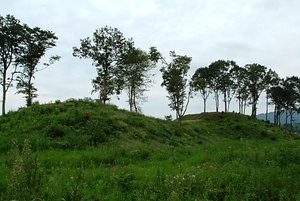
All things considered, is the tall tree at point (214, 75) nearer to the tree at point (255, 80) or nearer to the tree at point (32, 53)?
the tree at point (255, 80)

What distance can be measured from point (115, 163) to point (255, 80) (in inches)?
2103

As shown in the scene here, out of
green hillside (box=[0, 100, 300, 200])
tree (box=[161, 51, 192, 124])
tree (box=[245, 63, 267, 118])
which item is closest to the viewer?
green hillside (box=[0, 100, 300, 200])

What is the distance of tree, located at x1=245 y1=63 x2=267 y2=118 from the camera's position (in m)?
57.3

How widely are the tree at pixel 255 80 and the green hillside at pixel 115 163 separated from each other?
40925 millimetres

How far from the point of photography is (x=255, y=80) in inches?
2285

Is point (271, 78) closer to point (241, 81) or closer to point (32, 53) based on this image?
point (241, 81)

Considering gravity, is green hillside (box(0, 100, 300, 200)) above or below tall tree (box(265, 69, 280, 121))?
below

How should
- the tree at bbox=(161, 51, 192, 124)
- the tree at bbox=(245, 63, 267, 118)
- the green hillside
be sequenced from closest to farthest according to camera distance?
the green hillside → the tree at bbox=(161, 51, 192, 124) → the tree at bbox=(245, 63, 267, 118)

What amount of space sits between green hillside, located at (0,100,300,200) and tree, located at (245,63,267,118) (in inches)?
1611

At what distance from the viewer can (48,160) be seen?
10.0 m

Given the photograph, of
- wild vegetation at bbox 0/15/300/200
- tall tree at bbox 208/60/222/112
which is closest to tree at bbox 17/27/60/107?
wild vegetation at bbox 0/15/300/200

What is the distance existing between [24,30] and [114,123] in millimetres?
21880

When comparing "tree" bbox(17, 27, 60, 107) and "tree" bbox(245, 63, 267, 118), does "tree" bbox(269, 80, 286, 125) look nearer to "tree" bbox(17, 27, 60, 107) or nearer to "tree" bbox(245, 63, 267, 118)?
"tree" bbox(245, 63, 267, 118)

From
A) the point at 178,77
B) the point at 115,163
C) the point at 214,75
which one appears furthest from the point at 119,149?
the point at 214,75
